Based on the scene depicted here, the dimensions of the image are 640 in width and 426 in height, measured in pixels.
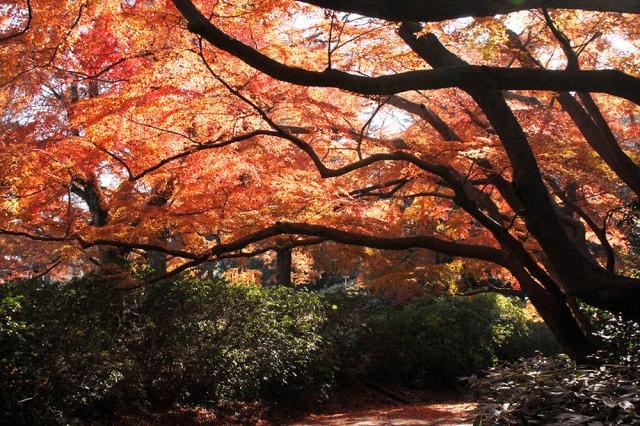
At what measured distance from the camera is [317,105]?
7312 mm

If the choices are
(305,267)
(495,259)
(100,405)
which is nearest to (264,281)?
(305,267)

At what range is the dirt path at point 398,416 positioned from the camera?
8.50 m

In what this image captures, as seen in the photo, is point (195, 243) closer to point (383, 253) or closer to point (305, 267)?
point (383, 253)

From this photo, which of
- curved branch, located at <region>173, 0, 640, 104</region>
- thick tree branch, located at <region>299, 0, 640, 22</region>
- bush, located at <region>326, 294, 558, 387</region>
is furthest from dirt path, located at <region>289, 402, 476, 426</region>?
thick tree branch, located at <region>299, 0, 640, 22</region>

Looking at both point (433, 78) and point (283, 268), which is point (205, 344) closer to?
point (433, 78)

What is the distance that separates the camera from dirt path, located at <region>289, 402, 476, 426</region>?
8.50 m

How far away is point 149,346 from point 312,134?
3462 mm

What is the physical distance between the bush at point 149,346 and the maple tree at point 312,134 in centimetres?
61

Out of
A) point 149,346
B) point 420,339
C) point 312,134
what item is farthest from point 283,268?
point 312,134

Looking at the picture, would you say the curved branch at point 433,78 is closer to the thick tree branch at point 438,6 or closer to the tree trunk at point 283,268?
the thick tree branch at point 438,6

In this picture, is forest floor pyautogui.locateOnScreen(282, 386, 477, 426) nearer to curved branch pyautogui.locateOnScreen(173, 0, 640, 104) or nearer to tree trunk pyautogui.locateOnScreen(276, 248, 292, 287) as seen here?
tree trunk pyautogui.locateOnScreen(276, 248, 292, 287)

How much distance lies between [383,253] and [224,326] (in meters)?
5.02

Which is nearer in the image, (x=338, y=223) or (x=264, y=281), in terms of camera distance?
(x=338, y=223)

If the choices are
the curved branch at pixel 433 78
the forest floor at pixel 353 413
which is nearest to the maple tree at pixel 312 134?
the curved branch at pixel 433 78
